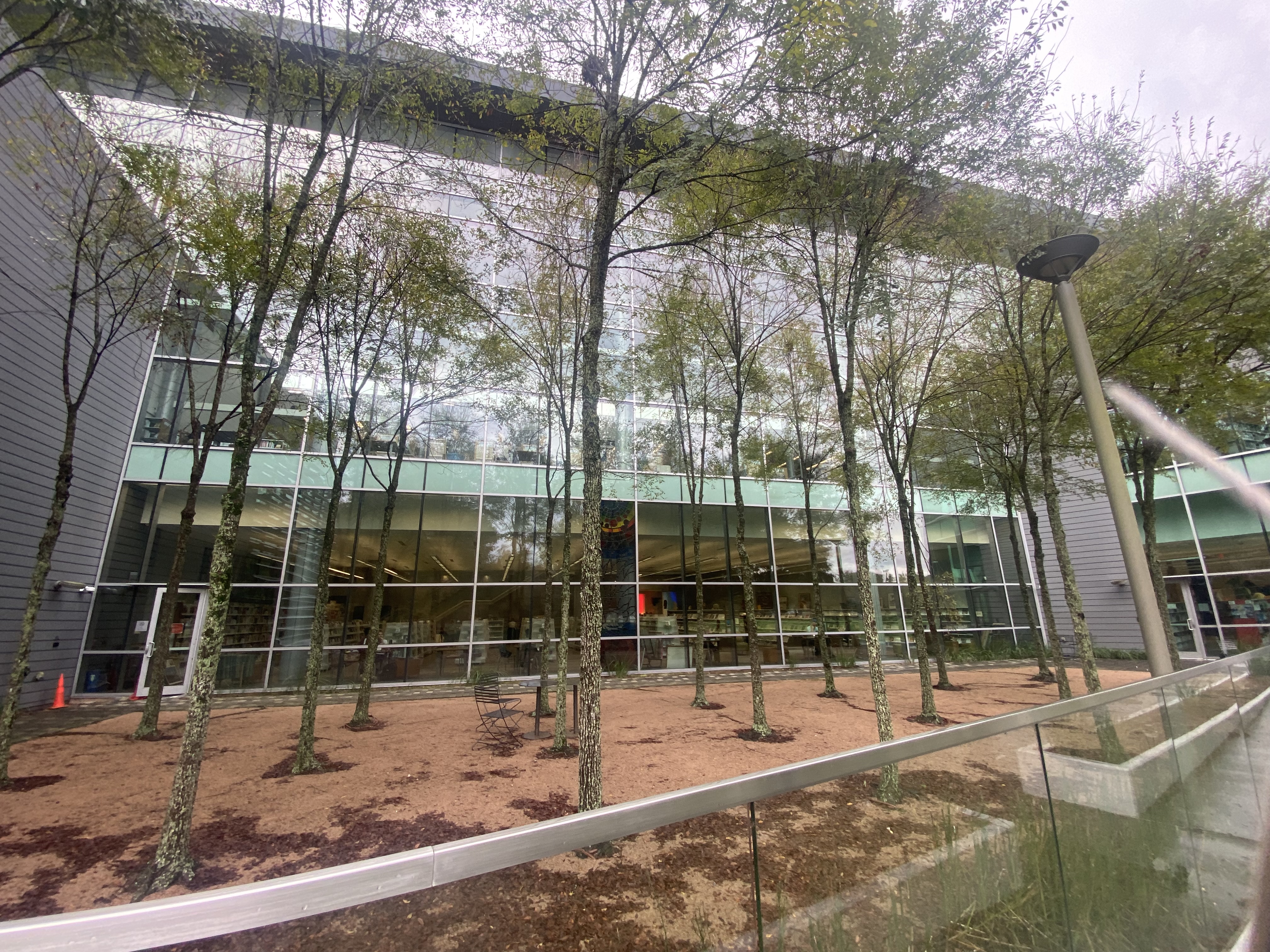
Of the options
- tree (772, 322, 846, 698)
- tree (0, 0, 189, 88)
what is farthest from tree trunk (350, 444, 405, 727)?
tree (772, 322, 846, 698)

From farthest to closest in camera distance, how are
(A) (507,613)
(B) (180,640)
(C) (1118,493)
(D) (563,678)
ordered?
(A) (507,613), (B) (180,640), (D) (563,678), (C) (1118,493)

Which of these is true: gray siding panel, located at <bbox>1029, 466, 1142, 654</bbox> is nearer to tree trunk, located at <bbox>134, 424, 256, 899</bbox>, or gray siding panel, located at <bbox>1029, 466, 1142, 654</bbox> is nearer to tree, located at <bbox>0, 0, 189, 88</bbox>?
tree trunk, located at <bbox>134, 424, 256, 899</bbox>

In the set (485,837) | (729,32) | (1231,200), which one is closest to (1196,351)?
(1231,200)

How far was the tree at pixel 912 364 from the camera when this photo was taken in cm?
891

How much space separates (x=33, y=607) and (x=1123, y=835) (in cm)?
1048

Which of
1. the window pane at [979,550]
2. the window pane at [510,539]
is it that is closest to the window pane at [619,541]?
the window pane at [510,539]

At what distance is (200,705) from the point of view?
13.9 ft

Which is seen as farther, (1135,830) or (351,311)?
(351,311)

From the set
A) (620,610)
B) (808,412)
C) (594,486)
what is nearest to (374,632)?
(594,486)

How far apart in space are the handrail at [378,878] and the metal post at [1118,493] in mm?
4525

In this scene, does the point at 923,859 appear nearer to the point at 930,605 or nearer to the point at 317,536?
the point at 930,605

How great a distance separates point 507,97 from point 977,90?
232 inches

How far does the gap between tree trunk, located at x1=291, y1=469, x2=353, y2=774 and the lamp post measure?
8.75m

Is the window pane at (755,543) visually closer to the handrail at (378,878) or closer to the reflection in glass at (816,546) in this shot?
the reflection in glass at (816,546)
